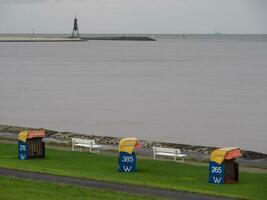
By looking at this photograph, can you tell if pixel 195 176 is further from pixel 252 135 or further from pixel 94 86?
pixel 94 86

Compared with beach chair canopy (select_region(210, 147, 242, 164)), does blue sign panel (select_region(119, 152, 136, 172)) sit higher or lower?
lower

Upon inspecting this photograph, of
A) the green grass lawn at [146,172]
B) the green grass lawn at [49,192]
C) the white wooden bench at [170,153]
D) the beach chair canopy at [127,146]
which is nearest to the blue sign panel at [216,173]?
the green grass lawn at [146,172]

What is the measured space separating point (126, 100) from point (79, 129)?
20972 mm

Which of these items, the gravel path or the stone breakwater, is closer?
the gravel path

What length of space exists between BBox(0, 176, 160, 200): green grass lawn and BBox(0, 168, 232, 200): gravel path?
516 mm

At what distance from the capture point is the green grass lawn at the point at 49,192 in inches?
592

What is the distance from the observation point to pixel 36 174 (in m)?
18.2

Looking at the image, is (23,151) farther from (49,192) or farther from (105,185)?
(49,192)

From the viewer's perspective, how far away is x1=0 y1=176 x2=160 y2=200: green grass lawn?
1504 centimetres

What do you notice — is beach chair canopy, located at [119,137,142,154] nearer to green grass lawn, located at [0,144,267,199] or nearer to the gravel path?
green grass lawn, located at [0,144,267,199]

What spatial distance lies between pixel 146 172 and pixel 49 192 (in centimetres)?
595

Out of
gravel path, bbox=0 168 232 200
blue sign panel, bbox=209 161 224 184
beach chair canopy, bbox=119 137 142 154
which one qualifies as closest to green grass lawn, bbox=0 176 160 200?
gravel path, bbox=0 168 232 200

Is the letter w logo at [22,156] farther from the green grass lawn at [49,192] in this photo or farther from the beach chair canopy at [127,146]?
the green grass lawn at [49,192]

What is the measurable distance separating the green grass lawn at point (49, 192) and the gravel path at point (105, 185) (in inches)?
20.3
